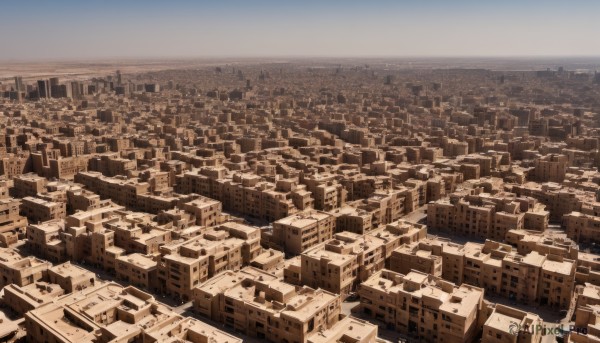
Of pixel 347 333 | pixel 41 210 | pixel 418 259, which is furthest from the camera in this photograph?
pixel 41 210

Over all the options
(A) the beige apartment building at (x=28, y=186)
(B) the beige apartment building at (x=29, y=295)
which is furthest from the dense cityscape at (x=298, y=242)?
(A) the beige apartment building at (x=28, y=186)

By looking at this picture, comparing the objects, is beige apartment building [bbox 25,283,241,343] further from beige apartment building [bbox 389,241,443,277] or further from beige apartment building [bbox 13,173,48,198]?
beige apartment building [bbox 13,173,48,198]

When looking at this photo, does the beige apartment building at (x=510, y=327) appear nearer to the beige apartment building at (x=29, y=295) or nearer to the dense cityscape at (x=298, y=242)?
the dense cityscape at (x=298, y=242)

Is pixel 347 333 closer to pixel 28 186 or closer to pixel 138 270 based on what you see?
pixel 138 270

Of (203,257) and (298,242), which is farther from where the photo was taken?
(298,242)

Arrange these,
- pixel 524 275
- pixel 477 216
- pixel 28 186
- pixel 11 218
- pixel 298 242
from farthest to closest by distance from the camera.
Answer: pixel 28 186, pixel 11 218, pixel 477 216, pixel 298 242, pixel 524 275

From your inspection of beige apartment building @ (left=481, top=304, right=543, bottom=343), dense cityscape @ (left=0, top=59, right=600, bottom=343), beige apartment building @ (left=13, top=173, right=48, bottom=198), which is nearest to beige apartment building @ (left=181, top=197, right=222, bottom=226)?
dense cityscape @ (left=0, top=59, right=600, bottom=343)

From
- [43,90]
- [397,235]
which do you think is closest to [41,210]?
[397,235]

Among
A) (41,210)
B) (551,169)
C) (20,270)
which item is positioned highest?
(551,169)
